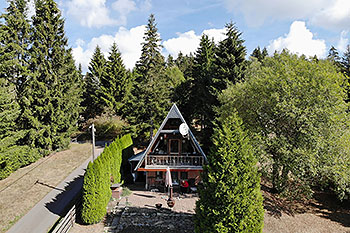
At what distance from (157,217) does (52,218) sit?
6.45 meters

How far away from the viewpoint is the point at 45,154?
24500 mm

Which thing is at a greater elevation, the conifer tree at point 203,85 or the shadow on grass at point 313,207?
the conifer tree at point 203,85

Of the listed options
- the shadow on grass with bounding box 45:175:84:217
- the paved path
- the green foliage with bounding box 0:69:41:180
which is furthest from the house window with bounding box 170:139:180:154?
the green foliage with bounding box 0:69:41:180

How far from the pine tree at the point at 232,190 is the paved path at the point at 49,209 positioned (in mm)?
9642

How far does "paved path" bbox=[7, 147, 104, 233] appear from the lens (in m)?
11.9

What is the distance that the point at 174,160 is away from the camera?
679 inches

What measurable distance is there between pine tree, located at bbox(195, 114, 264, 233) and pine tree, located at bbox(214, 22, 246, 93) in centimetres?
1701

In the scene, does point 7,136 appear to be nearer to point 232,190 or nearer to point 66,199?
point 66,199

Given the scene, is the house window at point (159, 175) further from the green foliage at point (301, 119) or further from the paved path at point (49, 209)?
the green foliage at point (301, 119)

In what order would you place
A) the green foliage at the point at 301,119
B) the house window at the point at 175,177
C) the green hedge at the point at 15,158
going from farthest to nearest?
the house window at the point at 175,177 < the green hedge at the point at 15,158 < the green foliage at the point at 301,119

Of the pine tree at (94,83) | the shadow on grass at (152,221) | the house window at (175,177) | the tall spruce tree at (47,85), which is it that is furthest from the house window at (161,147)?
the pine tree at (94,83)

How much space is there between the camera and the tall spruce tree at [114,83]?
3784 cm

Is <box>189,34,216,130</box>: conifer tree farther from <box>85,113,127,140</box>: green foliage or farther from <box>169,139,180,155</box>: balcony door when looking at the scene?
<box>85,113,127,140</box>: green foliage

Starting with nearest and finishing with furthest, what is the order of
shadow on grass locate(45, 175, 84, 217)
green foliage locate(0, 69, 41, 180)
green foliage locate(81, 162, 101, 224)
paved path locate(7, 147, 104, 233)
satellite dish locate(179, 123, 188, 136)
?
paved path locate(7, 147, 104, 233)
green foliage locate(81, 162, 101, 224)
shadow on grass locate(45, 175, 84, 217)
satellite dish locate(179, 123, 188, 136)
green foliage locate(0, 69, 41, 180)
